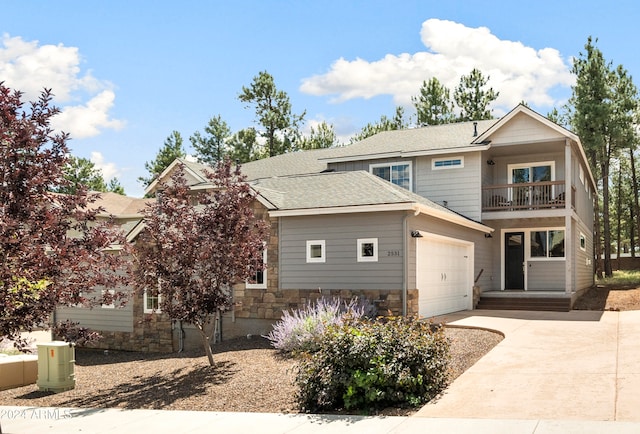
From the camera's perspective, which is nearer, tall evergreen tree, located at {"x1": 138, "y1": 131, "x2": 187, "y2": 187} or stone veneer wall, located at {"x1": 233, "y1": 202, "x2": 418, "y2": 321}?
stone veneer wall, located at {"x1": 233, "y1": 202, "x2": 418, "y2": 321}

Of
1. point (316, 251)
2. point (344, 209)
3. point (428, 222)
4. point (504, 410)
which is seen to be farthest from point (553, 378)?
point (316, 251)

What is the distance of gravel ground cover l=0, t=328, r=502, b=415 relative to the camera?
988 cm

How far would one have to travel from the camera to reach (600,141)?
97.1 feet

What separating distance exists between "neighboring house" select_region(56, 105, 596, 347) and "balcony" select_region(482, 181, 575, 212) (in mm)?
50

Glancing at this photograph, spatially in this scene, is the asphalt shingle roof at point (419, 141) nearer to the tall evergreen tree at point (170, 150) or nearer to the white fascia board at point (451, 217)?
the white fascia board at point (451, 217)

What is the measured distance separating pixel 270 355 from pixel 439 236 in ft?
21.6

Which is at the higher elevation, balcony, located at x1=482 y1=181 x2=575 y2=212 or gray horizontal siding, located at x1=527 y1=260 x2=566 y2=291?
balcony, located at x1=482 y1=181 x2=575 y2=212

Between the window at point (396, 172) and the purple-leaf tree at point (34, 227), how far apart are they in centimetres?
1555

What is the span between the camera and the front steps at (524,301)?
19.3 metres

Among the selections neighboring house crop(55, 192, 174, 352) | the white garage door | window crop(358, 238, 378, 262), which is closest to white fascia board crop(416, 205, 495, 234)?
the white garage door

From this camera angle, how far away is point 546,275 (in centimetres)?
2275

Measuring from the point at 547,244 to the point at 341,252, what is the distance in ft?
34.7

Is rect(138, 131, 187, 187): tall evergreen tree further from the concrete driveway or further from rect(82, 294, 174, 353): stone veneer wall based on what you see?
the concrete driveway

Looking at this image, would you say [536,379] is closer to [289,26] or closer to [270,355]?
[270,355]
